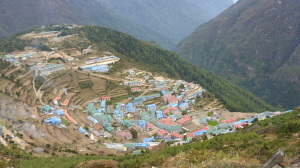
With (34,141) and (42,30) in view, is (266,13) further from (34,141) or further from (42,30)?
(34,141)

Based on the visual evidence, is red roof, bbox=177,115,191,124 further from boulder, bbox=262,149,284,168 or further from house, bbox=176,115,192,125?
boulder, bbox=262,149,284,168

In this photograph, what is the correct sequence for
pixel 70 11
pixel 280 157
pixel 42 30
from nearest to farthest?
pixel 280 157 < pixel 42 30 < pixel 70 11

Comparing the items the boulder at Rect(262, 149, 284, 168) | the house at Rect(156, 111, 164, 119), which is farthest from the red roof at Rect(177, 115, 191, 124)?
the boulder at Rect(262, 149, 284, 168)

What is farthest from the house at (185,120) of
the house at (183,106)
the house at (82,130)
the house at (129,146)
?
the house at (82,130)

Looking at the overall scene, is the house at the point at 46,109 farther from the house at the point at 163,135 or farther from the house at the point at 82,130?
the house at the point at 163,135

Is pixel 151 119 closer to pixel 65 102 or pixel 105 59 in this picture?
pixel 65 102

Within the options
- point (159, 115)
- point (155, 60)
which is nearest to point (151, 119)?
point (159, 115)

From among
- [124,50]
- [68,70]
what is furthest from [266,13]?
[68,70]

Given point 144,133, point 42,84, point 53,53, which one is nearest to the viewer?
point 144,133

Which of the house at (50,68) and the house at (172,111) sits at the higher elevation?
the house at (50,68)
